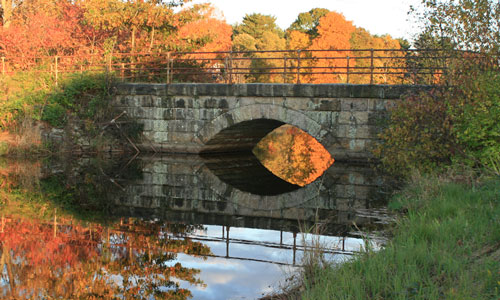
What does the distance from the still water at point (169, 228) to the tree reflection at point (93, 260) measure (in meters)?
0.01

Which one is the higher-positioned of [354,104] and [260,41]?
[260,41]

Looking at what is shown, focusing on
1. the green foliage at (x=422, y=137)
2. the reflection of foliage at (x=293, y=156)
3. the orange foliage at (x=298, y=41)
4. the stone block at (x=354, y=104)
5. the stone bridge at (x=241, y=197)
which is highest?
the orange foliage at (x=298, y=41)

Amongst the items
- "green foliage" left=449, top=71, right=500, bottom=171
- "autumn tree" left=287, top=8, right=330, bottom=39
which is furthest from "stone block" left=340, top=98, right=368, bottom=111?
"autumn tree" left=287, top=8, right=330, bottom=39

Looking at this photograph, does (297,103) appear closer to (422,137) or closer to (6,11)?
(422,137)

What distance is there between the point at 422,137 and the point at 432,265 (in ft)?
19.7

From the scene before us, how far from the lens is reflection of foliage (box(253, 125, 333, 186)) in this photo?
14489 mm

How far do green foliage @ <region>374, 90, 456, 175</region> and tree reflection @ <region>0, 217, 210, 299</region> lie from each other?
4.48 m

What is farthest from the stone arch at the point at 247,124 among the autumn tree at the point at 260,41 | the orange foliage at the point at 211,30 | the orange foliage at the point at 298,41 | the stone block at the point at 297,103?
the orange foliage at the point at 298,41

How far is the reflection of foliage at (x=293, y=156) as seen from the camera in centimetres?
1449

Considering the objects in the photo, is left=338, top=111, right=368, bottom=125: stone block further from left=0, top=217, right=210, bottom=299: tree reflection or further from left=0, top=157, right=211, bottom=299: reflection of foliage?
left=0, top=217, right=210, bottom=299: tree reflection

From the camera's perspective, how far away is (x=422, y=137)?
32.5 feet

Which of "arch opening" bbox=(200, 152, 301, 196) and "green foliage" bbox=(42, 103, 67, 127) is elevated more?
"green foliage" bbox=(42, 103, 67, 127)

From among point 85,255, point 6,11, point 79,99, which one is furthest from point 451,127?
point 6,11

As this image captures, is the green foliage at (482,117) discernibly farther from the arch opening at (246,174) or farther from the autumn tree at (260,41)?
the autumn tree at (260,41)
